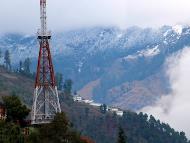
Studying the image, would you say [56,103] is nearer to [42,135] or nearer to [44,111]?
[44,111]

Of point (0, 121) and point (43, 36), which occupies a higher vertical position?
point (43, 36)

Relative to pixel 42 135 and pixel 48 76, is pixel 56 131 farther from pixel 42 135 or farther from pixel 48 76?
pixel 48 76

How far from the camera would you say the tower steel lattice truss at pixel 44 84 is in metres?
113

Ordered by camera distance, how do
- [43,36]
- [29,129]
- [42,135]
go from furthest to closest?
[43,36] → [29,129] → [42,135]

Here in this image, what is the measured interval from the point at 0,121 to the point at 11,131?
341 cm

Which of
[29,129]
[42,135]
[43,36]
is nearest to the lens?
[42,135]

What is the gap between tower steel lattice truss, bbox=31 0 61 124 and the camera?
113000 millimetres

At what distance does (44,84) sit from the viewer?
11494 cm

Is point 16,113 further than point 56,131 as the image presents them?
Yes

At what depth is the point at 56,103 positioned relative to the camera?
118m

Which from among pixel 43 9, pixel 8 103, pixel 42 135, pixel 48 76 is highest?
pixel 43 9

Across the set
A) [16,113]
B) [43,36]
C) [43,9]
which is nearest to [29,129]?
[16,113]

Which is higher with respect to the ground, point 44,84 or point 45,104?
point 44,84

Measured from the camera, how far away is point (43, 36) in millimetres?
112562
